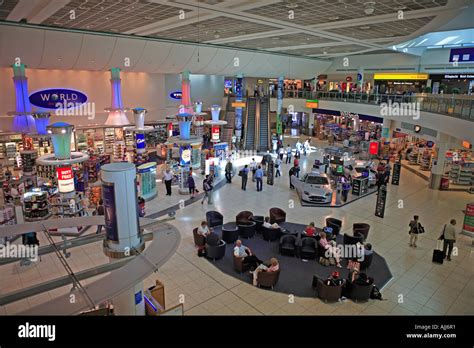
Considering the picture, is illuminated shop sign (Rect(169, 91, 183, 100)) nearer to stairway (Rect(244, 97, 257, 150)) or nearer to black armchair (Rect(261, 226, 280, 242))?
stairway (Rect(244, 97, 257, 150))

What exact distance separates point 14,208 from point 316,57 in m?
30.7

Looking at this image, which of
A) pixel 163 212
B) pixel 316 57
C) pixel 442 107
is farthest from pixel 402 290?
pixel 316 57

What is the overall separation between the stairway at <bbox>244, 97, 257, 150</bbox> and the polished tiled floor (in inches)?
643

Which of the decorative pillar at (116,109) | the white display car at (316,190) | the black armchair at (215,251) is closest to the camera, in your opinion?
the black armchair at (215,251)

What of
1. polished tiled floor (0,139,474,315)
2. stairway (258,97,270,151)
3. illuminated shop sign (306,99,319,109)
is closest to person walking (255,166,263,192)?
polished tiled floor (0,139,474,315)

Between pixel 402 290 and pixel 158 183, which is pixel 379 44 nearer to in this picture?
pixel 158 183

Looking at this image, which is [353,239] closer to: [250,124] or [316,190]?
[316,190]

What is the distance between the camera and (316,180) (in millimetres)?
15625

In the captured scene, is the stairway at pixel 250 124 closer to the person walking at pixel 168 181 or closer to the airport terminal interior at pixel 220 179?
the airport terminal interior at pixel 220 179

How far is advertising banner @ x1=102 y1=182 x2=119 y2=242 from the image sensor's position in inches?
211

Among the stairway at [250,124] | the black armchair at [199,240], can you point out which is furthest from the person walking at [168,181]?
the stairway at [250,124]

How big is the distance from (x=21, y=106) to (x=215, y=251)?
15.5m

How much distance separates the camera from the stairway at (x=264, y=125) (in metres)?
30.5

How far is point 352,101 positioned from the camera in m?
28.2
